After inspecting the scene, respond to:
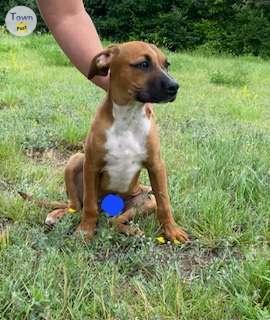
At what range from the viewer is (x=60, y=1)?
123 inches

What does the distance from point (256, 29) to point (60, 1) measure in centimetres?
1463

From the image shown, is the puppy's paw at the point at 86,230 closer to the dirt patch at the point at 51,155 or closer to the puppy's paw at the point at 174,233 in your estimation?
the puppy's paw at the point at 174,233

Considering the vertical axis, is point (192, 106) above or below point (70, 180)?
below

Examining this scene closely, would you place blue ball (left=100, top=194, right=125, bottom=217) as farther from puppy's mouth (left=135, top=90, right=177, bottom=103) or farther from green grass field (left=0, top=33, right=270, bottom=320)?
puppy's mouth (left=135, top=90, right=177, bottom=103)

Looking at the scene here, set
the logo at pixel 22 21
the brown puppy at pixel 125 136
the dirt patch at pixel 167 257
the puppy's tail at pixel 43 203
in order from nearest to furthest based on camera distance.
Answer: the dirt patch at pixel 167 257, the brown puppy at pixel 125 136, the puppy's tail at pixel 43 203, the logo at pixel 22 21

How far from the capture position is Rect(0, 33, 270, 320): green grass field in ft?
7.66

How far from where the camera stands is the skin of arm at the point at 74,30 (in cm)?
314

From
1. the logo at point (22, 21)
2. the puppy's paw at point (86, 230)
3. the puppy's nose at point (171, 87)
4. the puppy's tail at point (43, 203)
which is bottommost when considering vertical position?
the logo at point (22, 21)

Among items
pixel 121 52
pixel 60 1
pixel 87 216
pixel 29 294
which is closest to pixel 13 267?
pixel 29 294

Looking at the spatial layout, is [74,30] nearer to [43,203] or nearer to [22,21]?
[43,203]

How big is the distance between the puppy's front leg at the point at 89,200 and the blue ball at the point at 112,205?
13cm

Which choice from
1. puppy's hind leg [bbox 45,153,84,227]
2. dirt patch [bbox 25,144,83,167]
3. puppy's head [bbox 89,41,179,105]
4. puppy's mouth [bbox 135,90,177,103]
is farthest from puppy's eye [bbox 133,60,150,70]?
dirt patch [bbox 25,144,83,167]

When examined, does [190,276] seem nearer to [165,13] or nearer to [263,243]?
[263,243]

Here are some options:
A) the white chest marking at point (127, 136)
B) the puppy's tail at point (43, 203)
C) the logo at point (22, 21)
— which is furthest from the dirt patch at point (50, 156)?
the logo at point (22, 21)
